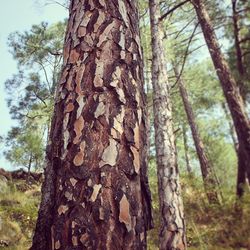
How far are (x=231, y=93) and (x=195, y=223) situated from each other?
3.08m

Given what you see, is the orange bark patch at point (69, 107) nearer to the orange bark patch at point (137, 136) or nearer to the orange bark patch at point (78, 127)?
the orange bark patch at point (78, 127)

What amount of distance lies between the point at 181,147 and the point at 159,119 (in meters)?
15.3

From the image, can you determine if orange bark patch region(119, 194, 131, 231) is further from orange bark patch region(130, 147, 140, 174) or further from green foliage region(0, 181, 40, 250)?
green foliage region(0, 181, 40, 250)

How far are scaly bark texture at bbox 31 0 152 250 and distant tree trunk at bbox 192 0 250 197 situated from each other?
533 centimetres

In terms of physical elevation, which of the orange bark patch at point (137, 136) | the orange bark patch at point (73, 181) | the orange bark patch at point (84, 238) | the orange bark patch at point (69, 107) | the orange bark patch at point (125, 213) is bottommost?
the orange bark patch at point (84, 238)

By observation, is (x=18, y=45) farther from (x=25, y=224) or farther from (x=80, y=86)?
(x=80, y=86)

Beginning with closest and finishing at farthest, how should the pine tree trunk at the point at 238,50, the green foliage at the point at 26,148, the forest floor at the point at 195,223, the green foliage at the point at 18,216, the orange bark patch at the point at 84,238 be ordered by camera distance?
the orange bark patch at the point at 84,238
the forest floor at the point at 195,223
the green foliage at the point at 18,216
the pine tree trunk at the point at 238,50
the green foliage at the point at 26,148

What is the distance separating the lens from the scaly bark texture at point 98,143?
0.89m

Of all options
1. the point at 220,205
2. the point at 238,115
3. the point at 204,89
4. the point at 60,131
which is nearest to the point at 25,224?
the point at 220,205

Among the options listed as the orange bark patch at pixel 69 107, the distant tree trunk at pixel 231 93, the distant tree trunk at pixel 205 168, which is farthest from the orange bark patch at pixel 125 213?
the distant tree trunk at pixel 231 93

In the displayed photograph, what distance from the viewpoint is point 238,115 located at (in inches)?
242

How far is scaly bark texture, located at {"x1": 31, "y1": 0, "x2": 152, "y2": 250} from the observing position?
887 mm

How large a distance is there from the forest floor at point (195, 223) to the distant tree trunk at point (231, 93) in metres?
1.11

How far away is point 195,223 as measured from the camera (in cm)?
717
